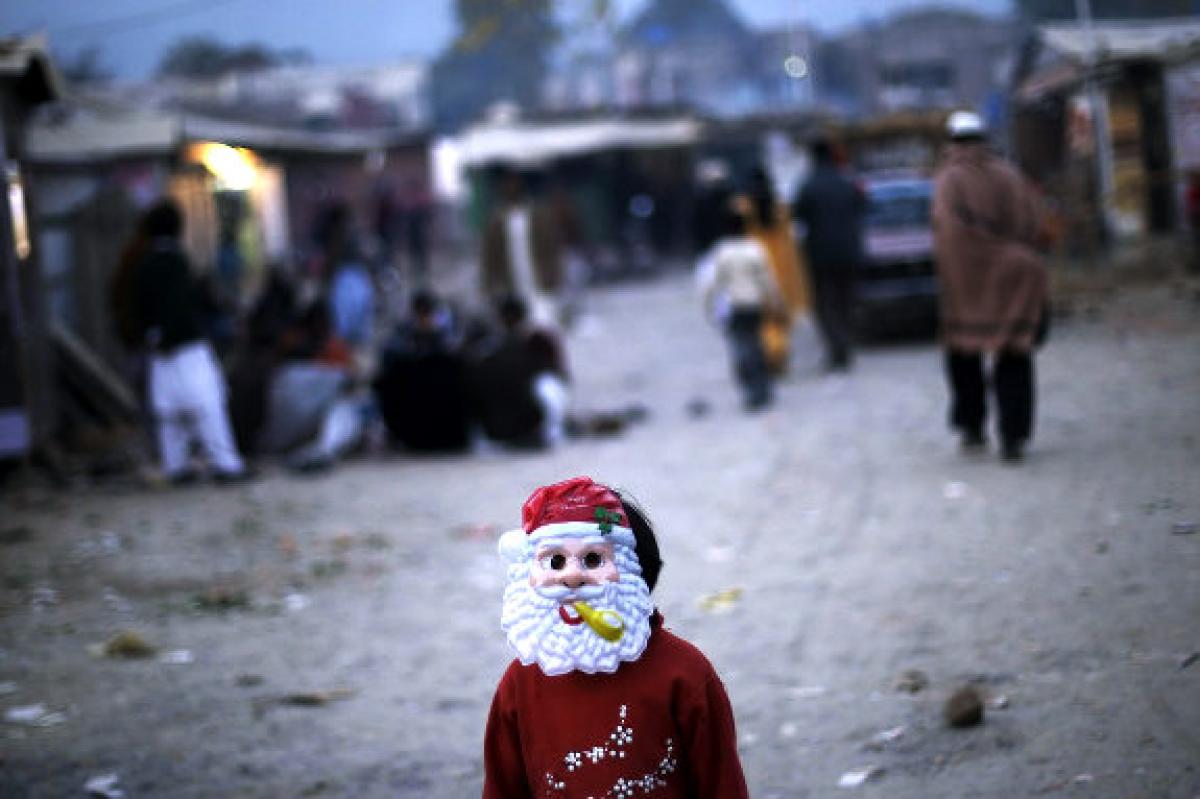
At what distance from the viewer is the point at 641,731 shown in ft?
9.62

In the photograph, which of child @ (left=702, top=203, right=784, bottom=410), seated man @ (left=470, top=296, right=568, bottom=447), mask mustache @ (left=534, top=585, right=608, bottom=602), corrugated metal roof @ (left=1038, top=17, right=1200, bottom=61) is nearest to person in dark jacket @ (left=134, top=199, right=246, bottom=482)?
seated man @ (left=470, top=296, right=568, bottom=447)

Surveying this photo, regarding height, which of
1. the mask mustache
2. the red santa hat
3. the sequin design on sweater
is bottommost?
the sequin design on sweater

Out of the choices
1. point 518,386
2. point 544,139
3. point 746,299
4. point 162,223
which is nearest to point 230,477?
point 162,223

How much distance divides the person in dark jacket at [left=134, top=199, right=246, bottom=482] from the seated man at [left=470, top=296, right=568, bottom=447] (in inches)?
79.4

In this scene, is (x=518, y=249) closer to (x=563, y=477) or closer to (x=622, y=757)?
(x=563, y=477)

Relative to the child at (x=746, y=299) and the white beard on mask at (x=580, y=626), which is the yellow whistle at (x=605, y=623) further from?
the child at (x=746, y=299)

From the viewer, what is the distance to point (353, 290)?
724 inches

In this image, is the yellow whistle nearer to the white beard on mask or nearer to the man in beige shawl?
the white beard on mask

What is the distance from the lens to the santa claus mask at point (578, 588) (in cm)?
289

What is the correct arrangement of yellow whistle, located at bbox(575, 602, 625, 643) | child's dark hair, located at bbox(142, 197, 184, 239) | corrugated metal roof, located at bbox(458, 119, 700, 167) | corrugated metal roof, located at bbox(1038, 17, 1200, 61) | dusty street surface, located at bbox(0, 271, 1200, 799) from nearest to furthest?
yellow whistle, located at bbox(575, 602, 625, 643) < dusty street surface, located at bbox(0, 271, 1200, 799) < child's dark hair, located at bbox(142, 197, 184, 239) < corrugated metal roof, located at bbox(1038, 17, 1200, 61) < corrugated metal roof, located at bbox(458, 119, 700, 167)

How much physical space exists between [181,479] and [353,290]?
7377mm

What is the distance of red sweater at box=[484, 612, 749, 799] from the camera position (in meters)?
2.93

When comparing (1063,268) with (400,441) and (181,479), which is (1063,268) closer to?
(400,441)

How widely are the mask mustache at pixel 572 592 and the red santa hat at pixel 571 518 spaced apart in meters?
0.09
